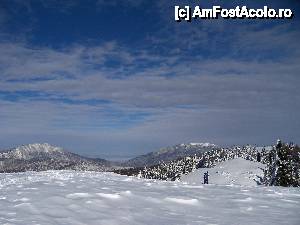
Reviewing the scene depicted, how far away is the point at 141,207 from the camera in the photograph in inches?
396

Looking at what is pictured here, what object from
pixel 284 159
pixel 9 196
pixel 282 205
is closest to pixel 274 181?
pixel 284 159

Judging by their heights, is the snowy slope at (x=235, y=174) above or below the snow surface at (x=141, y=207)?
below

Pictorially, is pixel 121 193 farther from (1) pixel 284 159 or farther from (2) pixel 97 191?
(1) pixel 284 159

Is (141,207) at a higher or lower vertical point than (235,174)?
higher

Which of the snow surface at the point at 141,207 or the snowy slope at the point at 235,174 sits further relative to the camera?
the snowy slope at the point at 235,174

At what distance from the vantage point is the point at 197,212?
979 centimetres

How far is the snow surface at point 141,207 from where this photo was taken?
852 cm

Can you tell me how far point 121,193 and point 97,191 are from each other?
2.77ft

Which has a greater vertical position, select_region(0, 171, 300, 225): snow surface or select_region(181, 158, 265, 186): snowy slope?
select_region(0, 171, 300, 225): snow surface

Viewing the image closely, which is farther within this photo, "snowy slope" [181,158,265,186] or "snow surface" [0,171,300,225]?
"snowy slope" [181,158,265,186]

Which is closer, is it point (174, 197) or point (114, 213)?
point (114, 213)

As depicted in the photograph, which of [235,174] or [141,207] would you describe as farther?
[235,174]

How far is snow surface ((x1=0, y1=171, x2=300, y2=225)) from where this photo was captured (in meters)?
8.52

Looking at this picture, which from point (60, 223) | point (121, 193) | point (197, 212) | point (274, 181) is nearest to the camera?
point (60, 223)
